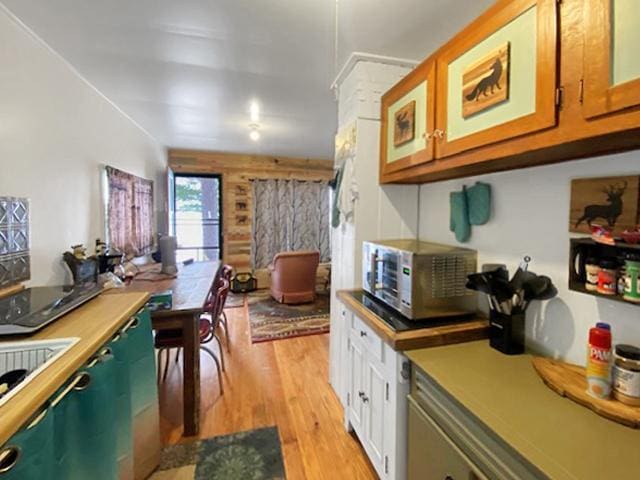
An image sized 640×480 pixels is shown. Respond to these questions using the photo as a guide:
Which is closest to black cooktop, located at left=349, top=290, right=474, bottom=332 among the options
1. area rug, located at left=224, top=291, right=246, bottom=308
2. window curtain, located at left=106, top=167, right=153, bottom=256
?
window curtain, located at left=106, top=167, right=153, bottom=256

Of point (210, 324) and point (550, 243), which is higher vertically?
point (550, 243)

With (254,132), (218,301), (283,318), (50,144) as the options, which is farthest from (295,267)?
(50,144)

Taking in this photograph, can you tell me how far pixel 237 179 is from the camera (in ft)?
18.1

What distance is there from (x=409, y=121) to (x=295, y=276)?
3364 mm

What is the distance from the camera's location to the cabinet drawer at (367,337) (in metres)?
1.48

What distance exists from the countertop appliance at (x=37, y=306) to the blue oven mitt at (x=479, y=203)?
1.95 metres

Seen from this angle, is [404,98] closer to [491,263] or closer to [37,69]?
[491,263]

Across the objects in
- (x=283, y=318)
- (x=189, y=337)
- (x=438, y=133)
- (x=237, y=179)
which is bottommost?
(x=283, y=318)

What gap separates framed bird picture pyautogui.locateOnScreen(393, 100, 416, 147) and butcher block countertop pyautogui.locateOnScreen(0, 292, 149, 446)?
63.8 inches

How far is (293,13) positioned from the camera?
1.52 metres

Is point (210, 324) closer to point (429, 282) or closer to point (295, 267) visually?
point (429, 282)

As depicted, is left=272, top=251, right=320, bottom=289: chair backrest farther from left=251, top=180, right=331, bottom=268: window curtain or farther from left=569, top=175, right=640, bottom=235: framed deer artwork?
left=569, top=175, right=640, bottom=235: framed deer artwork

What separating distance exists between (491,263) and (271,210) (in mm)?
4588

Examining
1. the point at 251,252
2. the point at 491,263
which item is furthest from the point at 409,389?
the point at 251,252
